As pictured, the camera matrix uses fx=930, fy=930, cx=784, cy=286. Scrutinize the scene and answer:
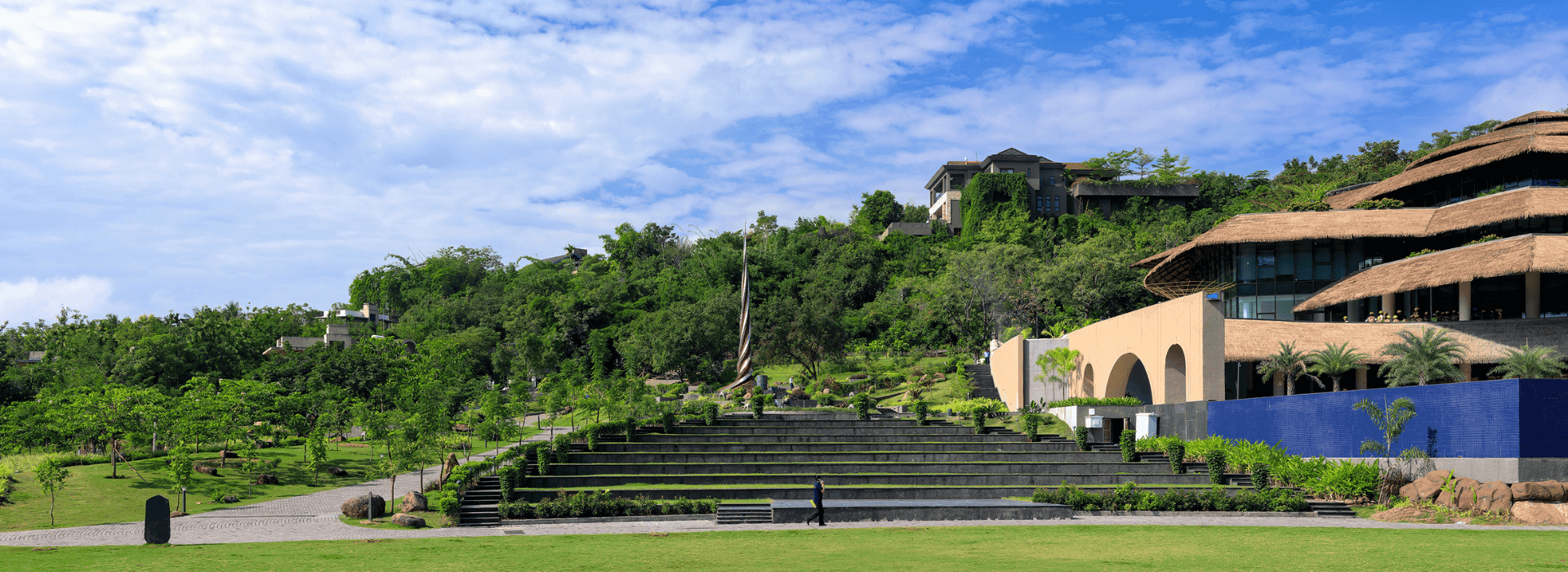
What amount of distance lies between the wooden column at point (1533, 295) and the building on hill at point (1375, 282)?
0.11 feet

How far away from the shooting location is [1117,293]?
54.3 meters

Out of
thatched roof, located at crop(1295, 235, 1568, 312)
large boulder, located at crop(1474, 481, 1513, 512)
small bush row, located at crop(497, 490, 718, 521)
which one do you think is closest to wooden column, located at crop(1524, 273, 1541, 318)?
thatched roof, located at crop(1295, 235, 1568, 312)

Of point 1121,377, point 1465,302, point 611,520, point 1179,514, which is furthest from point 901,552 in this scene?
point 1465,302

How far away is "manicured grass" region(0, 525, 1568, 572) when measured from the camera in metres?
13.8

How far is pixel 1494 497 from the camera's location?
1844cm

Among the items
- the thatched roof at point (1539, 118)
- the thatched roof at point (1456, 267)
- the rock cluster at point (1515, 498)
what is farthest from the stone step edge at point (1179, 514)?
the thatched roof at point (1539, 118)

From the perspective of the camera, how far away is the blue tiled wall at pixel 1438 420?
1833 centimetres

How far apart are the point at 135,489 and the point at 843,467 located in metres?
22.0

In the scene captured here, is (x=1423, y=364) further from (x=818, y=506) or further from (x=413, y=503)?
(x=413, y=503)

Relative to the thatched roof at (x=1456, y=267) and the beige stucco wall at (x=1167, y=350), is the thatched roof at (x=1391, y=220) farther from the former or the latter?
the beige stucco wall at (x=1167, y=350)

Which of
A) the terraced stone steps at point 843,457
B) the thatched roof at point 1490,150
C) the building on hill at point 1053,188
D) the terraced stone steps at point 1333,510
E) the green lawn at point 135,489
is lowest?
the green lawn at point 135,489

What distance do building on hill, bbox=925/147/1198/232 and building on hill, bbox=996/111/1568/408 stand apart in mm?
37446

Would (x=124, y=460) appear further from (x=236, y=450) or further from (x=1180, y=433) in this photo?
(x=1180, y=433)

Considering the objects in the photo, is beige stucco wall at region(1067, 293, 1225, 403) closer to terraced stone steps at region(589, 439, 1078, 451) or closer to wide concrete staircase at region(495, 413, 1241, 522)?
wide concrete staircase at region(495, 413, 1241, 522)
